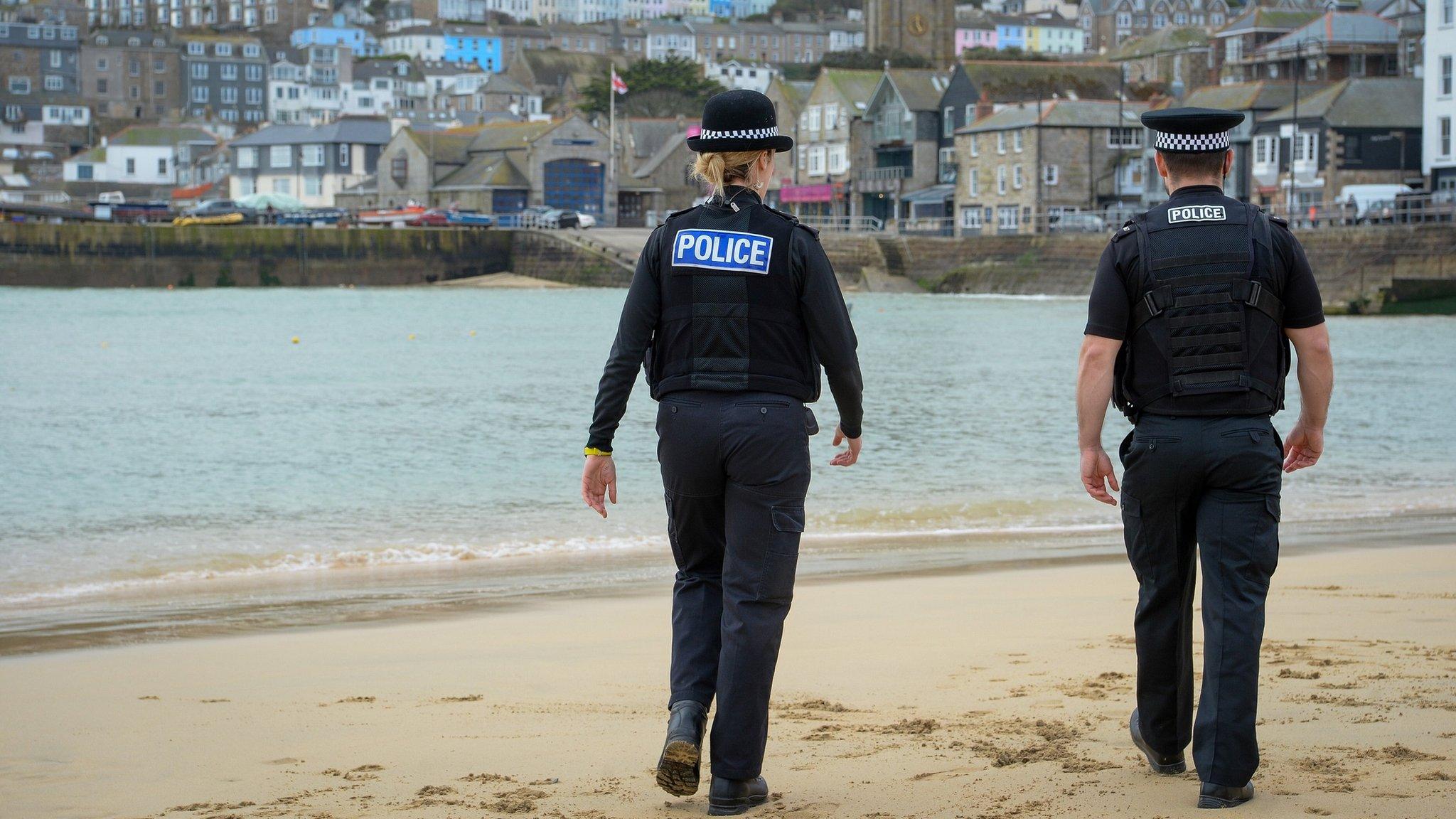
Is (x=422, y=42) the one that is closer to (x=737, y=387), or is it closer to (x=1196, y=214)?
(x=737, y=387)

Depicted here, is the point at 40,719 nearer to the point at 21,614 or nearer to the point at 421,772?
the point at 421,772

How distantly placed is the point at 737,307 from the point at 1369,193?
53.4 metres

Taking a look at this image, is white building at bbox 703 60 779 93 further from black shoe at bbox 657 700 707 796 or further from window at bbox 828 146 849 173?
black shoe at bbox 657 700 707 796

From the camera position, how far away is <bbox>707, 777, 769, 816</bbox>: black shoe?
396cm

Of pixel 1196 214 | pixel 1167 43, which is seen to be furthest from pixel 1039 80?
pixel 1196 214

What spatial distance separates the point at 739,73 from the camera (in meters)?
146

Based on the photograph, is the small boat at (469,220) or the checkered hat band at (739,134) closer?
the checkered hat band at (739,134)

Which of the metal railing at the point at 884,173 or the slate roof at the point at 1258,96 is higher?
the slate roof at the point at 1258,96

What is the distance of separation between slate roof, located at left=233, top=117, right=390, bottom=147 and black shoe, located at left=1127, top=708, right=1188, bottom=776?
9197cm

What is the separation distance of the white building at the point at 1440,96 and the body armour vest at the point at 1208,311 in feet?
173

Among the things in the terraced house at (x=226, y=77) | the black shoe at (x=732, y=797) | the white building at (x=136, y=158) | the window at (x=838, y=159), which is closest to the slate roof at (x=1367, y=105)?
the window at (x=838, y=159)

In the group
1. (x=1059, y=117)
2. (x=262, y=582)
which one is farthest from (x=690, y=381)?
(x=1059, y=117)

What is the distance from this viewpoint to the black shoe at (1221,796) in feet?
12.4

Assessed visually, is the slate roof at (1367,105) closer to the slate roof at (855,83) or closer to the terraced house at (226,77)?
the slate roof at (855,83)
